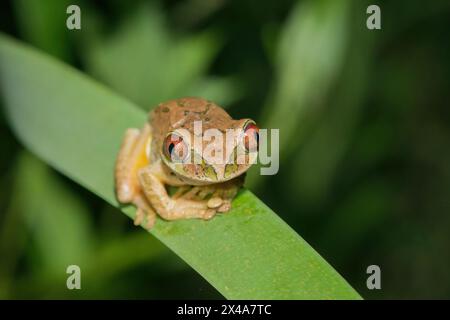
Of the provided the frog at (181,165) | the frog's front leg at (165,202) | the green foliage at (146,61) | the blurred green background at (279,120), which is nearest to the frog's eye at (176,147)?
the frog at (181,165)

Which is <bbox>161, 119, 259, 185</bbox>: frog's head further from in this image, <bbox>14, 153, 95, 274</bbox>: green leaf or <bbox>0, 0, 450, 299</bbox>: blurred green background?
<bbox>14, 153, 95, 274</bbox>: green leaf

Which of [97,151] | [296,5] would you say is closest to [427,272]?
[296,5]

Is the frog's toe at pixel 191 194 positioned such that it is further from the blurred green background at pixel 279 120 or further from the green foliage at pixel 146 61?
the green foliage at pixel 146 61

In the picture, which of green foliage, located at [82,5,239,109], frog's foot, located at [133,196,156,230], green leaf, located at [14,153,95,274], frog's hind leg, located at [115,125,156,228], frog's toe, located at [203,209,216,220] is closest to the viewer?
frog's toe, located at [203,209,216,220]

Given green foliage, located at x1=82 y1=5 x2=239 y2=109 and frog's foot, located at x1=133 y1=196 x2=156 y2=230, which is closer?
frog's foot, located at x1=133 y1=196 x2=156 y2=230

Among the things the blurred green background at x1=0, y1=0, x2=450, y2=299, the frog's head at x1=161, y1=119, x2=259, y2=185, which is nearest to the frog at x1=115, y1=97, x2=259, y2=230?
the frog's head at x1=161, y1=119, x2=259, y2=185

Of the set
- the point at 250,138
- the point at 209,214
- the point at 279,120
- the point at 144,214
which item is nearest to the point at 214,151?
the point at 250,138
